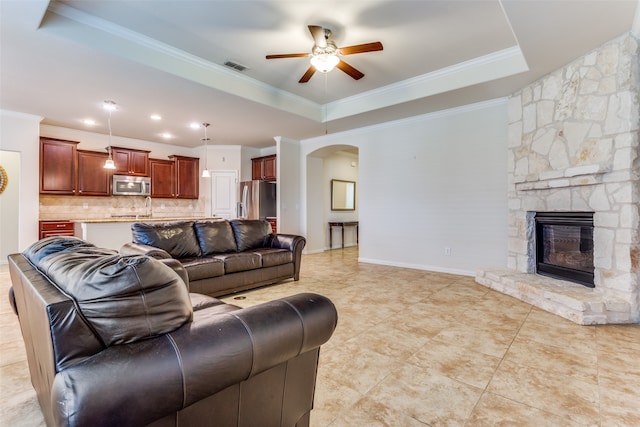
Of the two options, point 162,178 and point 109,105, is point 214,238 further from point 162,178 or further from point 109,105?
point 162,178

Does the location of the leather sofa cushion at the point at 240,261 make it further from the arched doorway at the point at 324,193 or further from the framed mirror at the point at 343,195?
the framed mirror at the point at 343,195

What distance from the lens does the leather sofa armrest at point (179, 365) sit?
766mm

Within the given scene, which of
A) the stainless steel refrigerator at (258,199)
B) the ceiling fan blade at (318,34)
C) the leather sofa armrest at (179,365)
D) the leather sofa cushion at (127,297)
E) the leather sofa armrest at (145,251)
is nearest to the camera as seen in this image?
the leather sofa armrest at (179,365)

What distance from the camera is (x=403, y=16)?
2.96 meters

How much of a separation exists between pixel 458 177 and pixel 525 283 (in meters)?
1.93

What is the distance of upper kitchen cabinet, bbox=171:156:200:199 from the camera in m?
7.38

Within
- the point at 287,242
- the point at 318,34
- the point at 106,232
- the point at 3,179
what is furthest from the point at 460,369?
the point at 3,179

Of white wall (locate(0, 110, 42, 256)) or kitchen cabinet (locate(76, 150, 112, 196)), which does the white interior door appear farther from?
white wall (locate(0, 110, 42, 256))

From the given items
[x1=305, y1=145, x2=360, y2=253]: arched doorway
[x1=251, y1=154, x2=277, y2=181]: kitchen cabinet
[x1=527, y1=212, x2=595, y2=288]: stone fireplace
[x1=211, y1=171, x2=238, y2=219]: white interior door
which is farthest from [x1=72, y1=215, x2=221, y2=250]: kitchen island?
[x1=527, y1=212, x2=595, y2=288]: stone fireplace

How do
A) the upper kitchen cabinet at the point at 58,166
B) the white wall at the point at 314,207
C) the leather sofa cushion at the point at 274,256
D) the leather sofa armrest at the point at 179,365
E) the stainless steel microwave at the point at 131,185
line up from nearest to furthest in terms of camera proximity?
the leather sofa armrest at the point at 179,365, the leather sofa cushion at the point at 274,256, the upper kitchen cabinet at the point at 58,166, the stainless steel microwave at the point at 131,185, the white wall at the point at 314,207

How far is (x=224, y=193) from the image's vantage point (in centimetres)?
763

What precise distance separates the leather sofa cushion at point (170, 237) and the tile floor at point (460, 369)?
104cm

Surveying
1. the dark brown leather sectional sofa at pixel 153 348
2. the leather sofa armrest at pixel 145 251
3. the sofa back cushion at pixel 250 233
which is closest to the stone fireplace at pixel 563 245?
the dark brown leather sectional sofa at pixel 153 348

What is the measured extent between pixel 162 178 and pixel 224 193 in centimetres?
141
